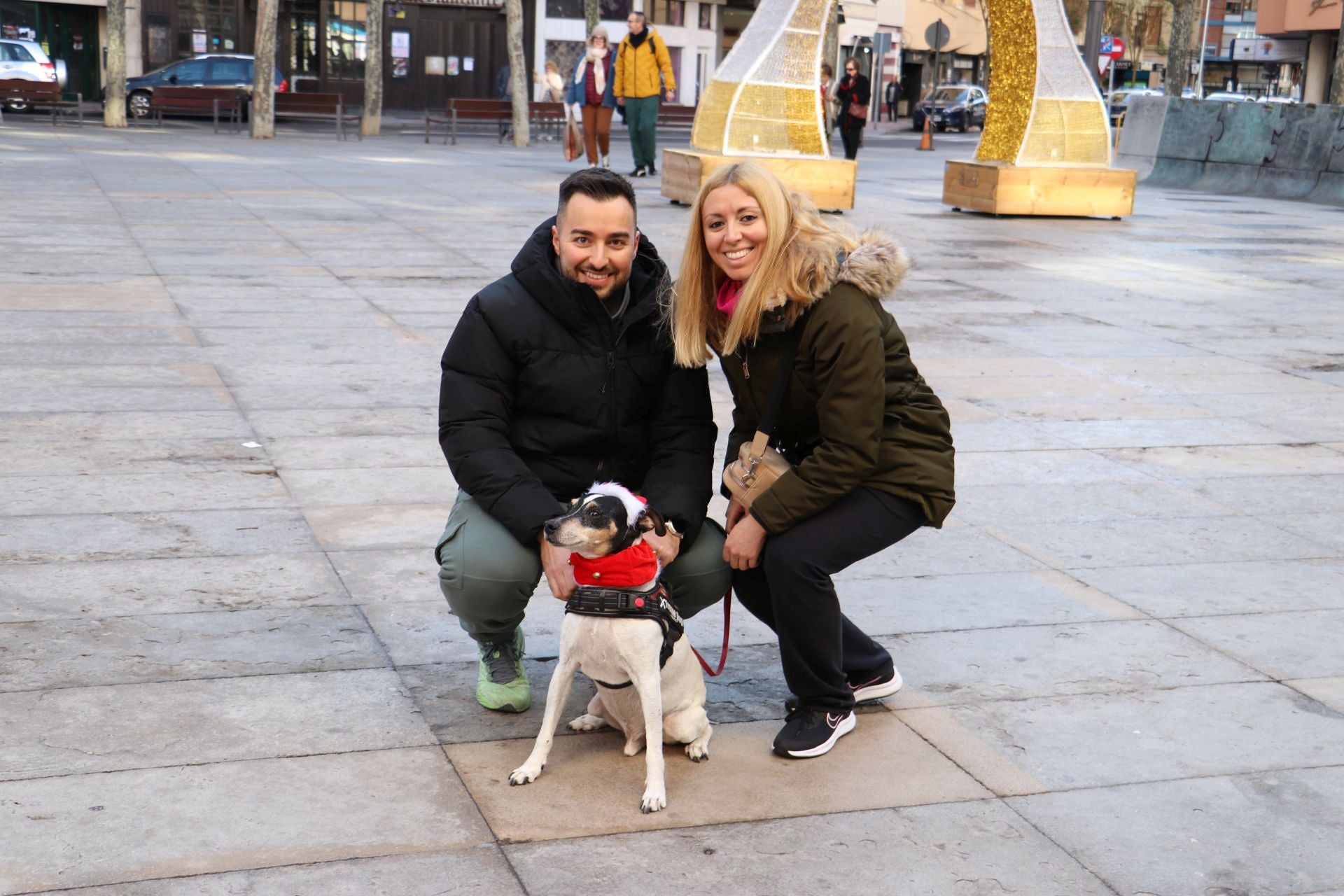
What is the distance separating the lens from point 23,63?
31.5 meters

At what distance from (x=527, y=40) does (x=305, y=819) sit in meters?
45.2

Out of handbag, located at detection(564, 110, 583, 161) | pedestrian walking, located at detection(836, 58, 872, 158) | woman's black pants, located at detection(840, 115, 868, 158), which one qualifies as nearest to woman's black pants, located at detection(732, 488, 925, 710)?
handbag, located at detection(564, 110, 583, 161)

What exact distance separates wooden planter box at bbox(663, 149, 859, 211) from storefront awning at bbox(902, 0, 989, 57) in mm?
47159

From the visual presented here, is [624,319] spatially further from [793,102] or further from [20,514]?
[793,102]

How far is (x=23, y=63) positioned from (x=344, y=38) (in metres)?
13.1

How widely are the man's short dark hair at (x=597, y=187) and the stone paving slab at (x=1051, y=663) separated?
61.1 inches

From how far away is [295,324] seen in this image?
912cm

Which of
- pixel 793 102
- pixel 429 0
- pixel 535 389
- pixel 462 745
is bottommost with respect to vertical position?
pixel 462 745

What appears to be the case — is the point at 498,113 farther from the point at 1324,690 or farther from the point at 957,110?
the point at 1324,690

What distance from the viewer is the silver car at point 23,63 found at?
1227 inches

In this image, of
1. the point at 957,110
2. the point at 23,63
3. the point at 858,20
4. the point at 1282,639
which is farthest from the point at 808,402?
the point at 858,20

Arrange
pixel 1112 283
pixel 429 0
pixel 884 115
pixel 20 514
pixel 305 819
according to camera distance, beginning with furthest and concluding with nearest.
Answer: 1. pixel 884 115
2. pixel 429 0
3. pixel 1112 283
4. pixel 20 514
5. pixel 305 819

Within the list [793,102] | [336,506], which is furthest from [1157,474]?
[793,102]

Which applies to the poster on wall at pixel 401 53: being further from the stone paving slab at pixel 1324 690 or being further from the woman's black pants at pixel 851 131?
the stone paving slab at pixel 1324 690
